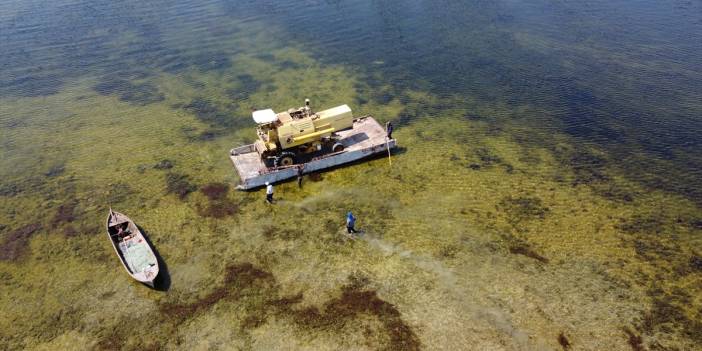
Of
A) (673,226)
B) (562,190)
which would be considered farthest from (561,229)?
(673,226)

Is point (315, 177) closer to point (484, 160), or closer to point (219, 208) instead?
point (219, 208)

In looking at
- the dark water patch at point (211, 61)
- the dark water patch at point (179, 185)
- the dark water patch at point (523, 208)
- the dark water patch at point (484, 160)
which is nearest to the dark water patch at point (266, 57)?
the dark water patch at point (211, 61)

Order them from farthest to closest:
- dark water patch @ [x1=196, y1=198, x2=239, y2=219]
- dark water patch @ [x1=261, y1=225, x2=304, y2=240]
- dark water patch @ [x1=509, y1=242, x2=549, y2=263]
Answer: dark water patch @ [x1=196, y1=198, x2=239, y2=219], dark water patch @ [x1=261, y1=225, x2=304, y2=240], dark water patch @ [x1=509, y1=242, x2=549, y2=263]

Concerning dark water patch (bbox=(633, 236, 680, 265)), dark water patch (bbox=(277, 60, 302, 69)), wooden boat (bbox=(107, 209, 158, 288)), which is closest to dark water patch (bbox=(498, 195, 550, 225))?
dark water patch (bbox=(633, 236, 680, 265))

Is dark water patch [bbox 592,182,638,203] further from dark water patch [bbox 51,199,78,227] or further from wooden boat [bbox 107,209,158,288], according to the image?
dark water patch [bbox 51,199,78,227]

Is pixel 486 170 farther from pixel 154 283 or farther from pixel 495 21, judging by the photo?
pixel 495 21
